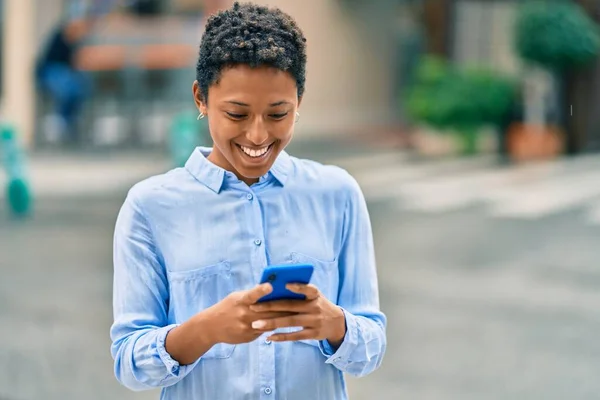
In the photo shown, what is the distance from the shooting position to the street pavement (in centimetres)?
495

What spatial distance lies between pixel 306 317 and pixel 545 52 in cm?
1370

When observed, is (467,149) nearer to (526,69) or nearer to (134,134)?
(526,69)

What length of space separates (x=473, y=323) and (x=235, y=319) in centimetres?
476

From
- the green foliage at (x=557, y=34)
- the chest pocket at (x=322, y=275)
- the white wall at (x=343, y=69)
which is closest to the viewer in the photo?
the chest pocket at (x=322, y=275)

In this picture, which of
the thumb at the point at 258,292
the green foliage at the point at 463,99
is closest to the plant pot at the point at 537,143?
the green foliage at the point at 463,99

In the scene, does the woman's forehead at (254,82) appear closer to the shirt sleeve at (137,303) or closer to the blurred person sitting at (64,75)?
the shirt sleeve at (137,303)

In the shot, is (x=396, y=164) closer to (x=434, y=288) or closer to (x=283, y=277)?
(x=434, y=288)

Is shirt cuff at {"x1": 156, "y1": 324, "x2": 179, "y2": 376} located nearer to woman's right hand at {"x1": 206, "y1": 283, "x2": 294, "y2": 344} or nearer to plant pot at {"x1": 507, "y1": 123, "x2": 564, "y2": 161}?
woman's right hand at {"x1": 206, "y1": 283, "x2": 294, "y2": 344}

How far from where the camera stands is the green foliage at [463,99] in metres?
15.0

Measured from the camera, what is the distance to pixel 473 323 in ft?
19.8

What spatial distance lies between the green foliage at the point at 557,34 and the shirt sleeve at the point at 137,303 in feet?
44.2

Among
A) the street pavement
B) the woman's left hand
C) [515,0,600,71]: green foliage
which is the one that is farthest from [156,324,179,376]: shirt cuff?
[515,0,600,71]: green foliage

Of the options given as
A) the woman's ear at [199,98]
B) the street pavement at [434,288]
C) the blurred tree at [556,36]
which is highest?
the blurred tree at [556,36]

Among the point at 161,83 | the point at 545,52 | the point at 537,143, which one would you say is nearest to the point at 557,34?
the point at 545,52
